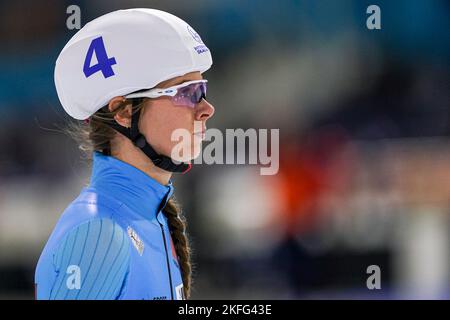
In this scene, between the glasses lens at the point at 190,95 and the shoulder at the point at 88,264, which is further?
the glasses lens at the point at 190,95

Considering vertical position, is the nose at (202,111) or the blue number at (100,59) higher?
the blue number at (100,59)

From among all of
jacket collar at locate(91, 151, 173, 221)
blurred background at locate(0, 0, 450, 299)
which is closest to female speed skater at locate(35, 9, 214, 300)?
jacket collar at locate(91, 151, 173, 221)

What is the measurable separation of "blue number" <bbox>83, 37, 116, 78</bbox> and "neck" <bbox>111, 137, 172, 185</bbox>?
0.21 m

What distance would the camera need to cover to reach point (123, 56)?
7.49ft

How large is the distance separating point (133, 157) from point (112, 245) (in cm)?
39

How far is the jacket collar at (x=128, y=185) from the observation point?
87.0 inches

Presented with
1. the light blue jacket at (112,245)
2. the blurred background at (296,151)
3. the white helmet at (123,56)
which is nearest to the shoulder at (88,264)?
the light blue jacket at (112,245)

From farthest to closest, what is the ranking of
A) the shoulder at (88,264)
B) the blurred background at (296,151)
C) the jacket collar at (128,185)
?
the blurred background at (296,151)
the jacket collar at (128,185)
the shoulder at (88,264)

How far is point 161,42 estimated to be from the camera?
2303 millimetres

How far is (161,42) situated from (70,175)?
3628mm

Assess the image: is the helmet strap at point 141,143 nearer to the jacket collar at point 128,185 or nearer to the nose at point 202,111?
the jacket collar at point 128,185

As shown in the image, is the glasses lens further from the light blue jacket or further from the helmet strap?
the light blue jacket

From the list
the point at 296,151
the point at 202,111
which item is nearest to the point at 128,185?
the point at 202,111

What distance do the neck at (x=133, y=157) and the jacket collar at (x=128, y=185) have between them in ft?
0.10
